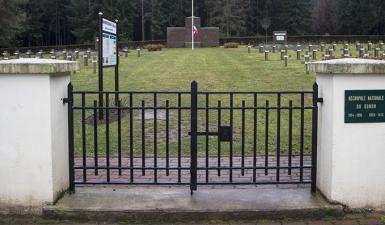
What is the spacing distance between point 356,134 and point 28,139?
3.66 metres

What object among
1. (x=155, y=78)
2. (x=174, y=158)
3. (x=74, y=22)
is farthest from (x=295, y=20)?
(x=174, y=158)

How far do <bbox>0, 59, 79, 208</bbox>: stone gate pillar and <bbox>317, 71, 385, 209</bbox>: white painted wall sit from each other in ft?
10.1

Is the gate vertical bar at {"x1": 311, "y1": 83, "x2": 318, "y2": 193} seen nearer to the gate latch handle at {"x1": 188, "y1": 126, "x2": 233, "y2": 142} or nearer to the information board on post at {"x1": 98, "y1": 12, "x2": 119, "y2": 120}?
the gate latch handle at {"x1": 188, "y1": 126, "x2": 233, "y2": 142}

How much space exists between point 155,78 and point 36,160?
15259 mm

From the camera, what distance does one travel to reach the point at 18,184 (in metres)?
5.98

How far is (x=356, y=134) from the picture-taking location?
5988mm

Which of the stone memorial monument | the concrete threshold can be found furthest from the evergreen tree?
the concrete threshold

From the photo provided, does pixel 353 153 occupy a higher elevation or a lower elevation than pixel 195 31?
lower

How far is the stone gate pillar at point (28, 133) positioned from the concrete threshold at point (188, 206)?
13.8 inches

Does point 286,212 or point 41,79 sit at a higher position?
point 41,79

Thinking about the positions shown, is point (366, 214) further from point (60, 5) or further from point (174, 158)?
point (60, 5)

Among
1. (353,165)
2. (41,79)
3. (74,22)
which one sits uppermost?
(74,22)

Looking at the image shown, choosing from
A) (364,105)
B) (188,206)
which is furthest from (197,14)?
(188,206)

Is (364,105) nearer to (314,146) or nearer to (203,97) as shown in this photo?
(314,146)
